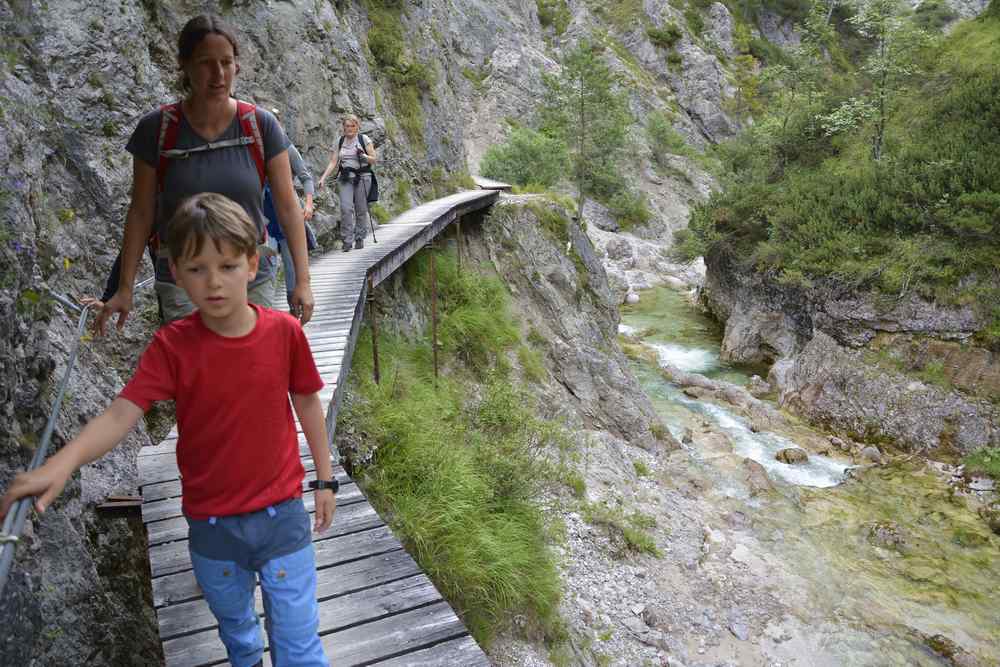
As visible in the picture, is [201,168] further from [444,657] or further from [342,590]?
[444,657]

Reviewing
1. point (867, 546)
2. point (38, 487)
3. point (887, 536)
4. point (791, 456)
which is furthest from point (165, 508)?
point (791, 456)

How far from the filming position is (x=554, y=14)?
57469 millimetres

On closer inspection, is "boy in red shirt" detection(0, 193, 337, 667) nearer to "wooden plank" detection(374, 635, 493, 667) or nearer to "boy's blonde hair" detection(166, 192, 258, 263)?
"boy's blonde hair" detection(166, 192, 258, 263)

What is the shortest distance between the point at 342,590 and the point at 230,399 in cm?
165

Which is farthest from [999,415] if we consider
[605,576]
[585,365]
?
[605,576]

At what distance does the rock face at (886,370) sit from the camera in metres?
17.2

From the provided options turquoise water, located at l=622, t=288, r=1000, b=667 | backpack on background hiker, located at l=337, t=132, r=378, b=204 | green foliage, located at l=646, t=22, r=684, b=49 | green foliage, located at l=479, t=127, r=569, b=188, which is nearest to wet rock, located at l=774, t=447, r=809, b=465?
turquoise water, located at l=622, t=288, r=1000, b=667

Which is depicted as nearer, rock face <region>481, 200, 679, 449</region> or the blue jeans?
the blue jeans

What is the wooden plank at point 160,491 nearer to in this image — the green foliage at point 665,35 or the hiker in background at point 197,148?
the hiker in background at point 197,148

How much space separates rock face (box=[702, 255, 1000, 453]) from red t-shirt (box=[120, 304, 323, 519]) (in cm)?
1887

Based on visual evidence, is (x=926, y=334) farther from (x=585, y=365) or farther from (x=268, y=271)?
(x=268, y=271)

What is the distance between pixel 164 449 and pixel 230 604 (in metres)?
2.60

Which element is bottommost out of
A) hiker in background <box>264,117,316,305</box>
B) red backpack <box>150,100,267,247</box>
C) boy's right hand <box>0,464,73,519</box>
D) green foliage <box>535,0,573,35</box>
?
boy's right hand <box>0,464,73,519</box>

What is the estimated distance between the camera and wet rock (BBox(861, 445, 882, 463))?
16.5 metres
